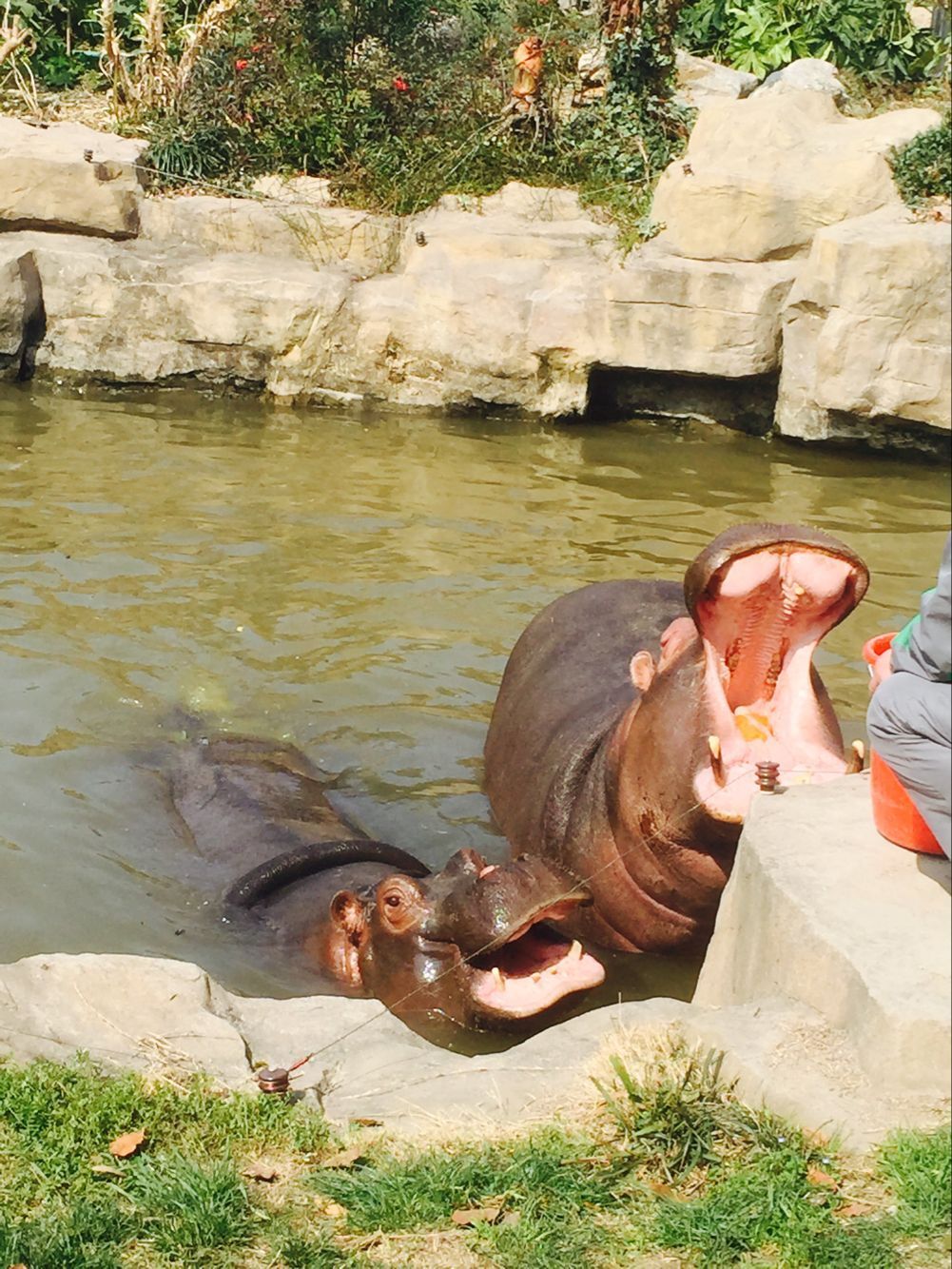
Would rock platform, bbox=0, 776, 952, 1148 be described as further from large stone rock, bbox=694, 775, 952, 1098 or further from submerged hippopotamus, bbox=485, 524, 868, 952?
submerged hippopotamus, bbox=485, 524, 868, 952

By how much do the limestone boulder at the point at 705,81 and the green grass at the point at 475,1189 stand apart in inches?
557

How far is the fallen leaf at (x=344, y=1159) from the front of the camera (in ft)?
12.9

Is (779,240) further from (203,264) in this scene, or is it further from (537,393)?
(203,264)

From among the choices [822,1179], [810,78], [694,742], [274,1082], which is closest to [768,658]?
[694,742]

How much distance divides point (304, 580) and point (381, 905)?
4788 millimetres

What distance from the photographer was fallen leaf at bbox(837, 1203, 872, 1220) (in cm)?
357

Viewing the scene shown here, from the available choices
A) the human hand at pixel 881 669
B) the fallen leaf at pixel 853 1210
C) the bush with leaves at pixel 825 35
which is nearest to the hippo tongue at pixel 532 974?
the human hand at pixel 881 669

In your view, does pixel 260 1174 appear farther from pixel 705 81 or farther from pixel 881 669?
pixel 705 81

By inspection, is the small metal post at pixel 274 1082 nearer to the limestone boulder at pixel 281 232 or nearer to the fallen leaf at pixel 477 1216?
the fallen leaf at pixel 477 1216

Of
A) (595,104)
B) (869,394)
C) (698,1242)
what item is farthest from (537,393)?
(698,1242)

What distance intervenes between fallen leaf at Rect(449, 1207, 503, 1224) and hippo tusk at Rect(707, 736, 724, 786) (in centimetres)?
187

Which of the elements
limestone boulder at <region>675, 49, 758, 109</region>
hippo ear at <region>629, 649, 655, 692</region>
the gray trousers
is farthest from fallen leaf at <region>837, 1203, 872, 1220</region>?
limestone boulder at <region>675, 49, 758, 109</region>

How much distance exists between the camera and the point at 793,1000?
418 centimetres

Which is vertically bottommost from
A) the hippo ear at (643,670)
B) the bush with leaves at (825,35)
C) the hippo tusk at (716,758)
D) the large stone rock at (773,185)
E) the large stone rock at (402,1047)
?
the large stone rock at (402,1047)
